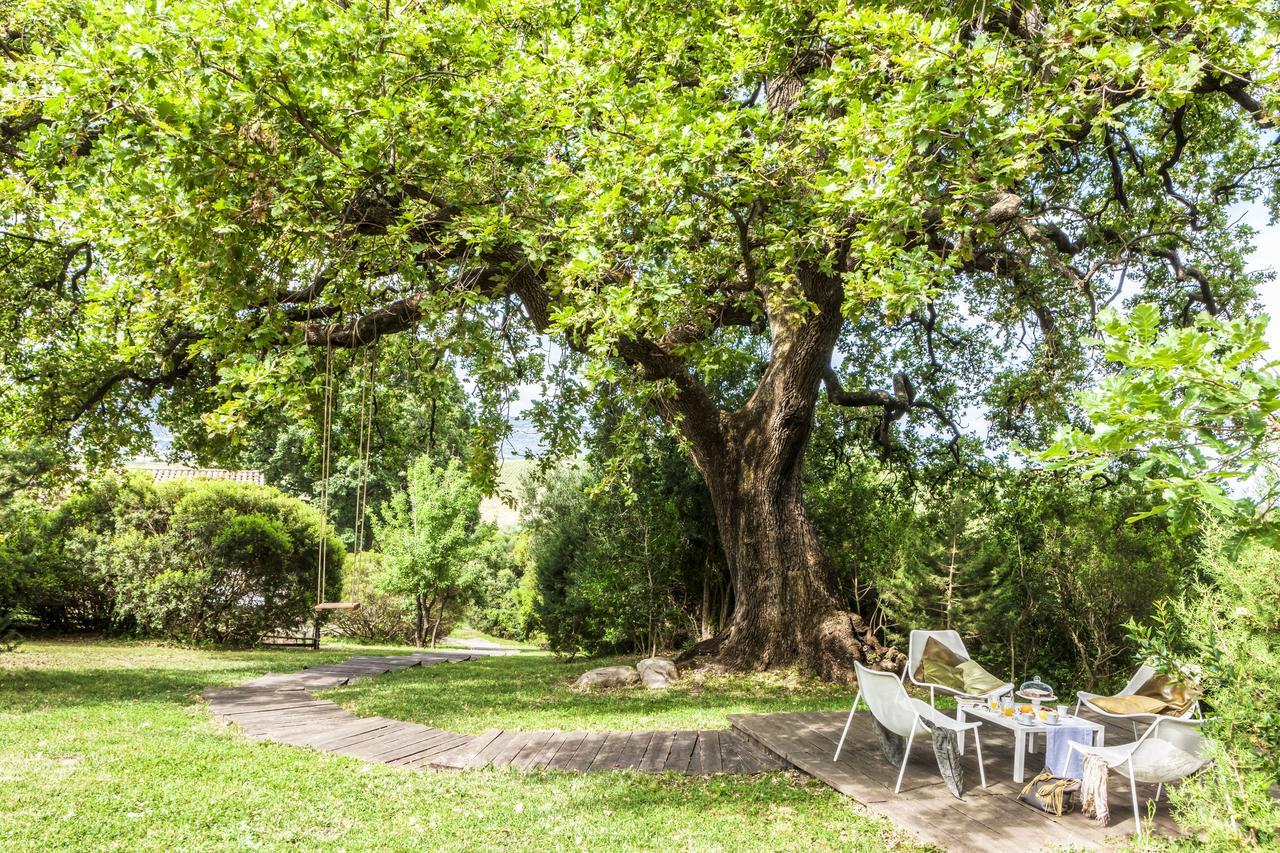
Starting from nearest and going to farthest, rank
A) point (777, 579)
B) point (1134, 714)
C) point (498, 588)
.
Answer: point (1134, 714) < point (777, 579) < point (498, 588)

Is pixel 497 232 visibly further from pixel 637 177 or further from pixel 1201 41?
pixel 1201 41

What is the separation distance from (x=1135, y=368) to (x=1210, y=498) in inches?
15.6

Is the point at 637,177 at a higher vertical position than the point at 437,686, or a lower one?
higher

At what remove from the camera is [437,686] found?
903 cm

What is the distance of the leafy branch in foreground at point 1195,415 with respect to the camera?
177cm

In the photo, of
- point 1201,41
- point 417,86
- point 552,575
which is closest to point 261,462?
point 552,575

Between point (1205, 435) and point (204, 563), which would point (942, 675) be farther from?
point (204, 563)

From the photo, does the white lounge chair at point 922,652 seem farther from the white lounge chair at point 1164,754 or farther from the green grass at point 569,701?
the white lounge chair at point 1164,754

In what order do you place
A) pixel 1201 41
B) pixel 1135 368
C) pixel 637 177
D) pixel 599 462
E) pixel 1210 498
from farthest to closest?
1. pixel 599 462
2. pixel 1201 41
3. pixel 637 177
4. pixel 1135 368
5. pixel 1210 498

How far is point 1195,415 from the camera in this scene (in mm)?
1919

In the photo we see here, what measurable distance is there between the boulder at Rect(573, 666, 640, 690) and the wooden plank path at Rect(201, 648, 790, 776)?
105 inches

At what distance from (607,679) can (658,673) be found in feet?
2.04

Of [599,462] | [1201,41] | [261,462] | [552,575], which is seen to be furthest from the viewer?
[261,462]

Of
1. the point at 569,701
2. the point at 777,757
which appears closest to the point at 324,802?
the point at 777,757
